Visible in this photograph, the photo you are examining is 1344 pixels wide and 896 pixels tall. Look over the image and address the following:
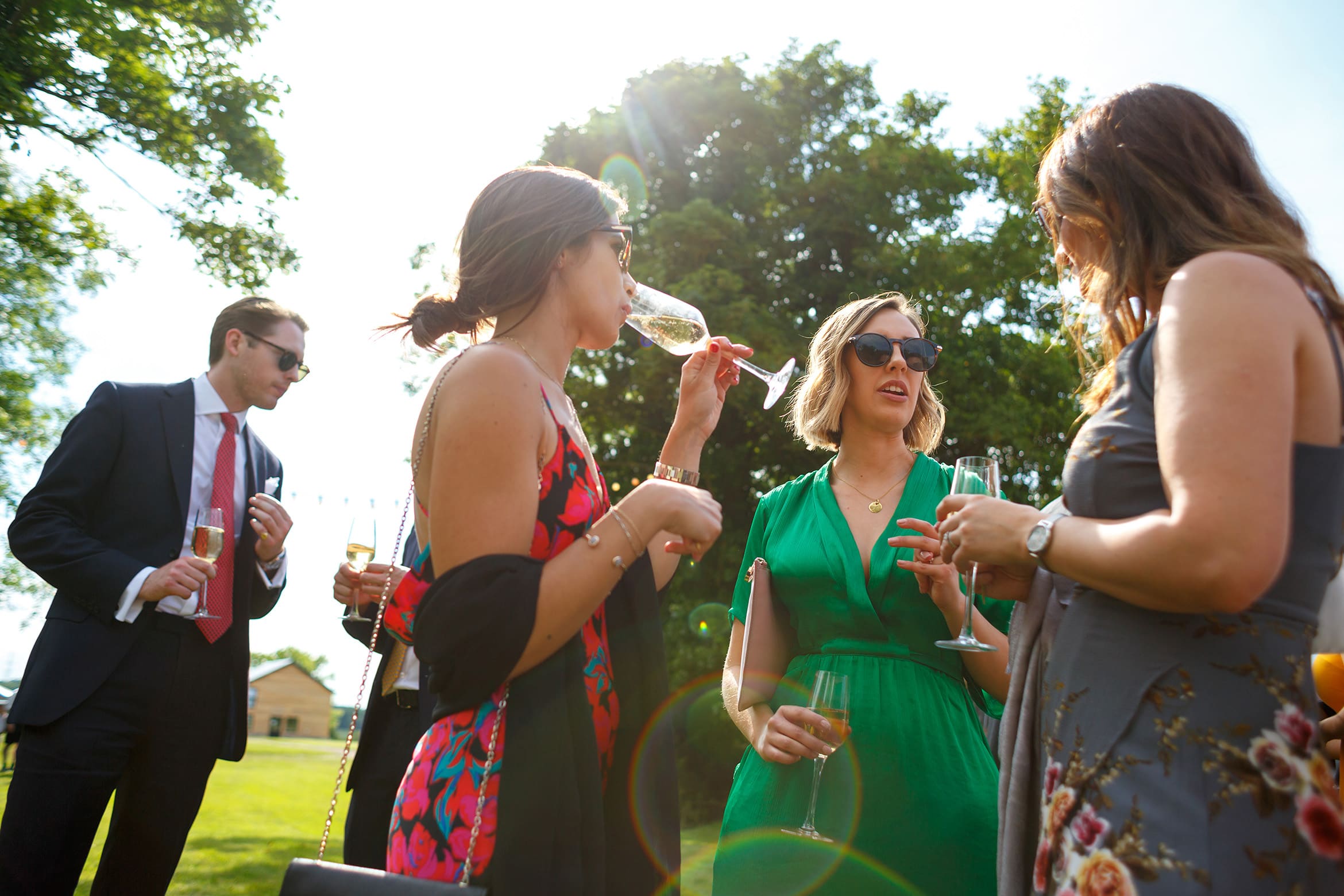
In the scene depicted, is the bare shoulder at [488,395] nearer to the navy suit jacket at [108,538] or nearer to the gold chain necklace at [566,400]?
the gold chain necklace at [566,400]

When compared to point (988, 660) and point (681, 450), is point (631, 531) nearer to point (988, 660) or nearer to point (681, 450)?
point (681, 450)

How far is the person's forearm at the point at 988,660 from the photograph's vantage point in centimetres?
304

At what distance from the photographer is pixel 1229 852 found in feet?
5.11

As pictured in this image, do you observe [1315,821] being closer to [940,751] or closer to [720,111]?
[940,751]

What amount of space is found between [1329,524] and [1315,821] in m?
0.53

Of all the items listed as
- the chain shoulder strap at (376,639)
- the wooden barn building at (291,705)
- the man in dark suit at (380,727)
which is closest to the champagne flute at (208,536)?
the man in dark suit at (380,727)

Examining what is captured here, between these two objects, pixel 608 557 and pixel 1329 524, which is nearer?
pixel 1329 524

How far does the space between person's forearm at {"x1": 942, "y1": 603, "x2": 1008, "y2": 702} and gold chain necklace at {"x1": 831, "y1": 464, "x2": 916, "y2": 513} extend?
514 mm

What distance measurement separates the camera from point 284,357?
4996 millimetres

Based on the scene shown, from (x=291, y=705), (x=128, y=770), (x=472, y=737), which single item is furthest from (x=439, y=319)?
(x=291, y=705)

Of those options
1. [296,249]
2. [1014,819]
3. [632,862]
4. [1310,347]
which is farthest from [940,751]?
[296,249]

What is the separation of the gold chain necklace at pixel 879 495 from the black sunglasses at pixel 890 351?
0.43 m

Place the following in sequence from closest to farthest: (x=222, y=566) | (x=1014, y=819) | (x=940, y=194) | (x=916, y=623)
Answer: (x=1014, y=819)
(x=916, y=623)
(x=222, y=566)
(x=940, y=194)

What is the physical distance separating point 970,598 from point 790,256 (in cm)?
1719
